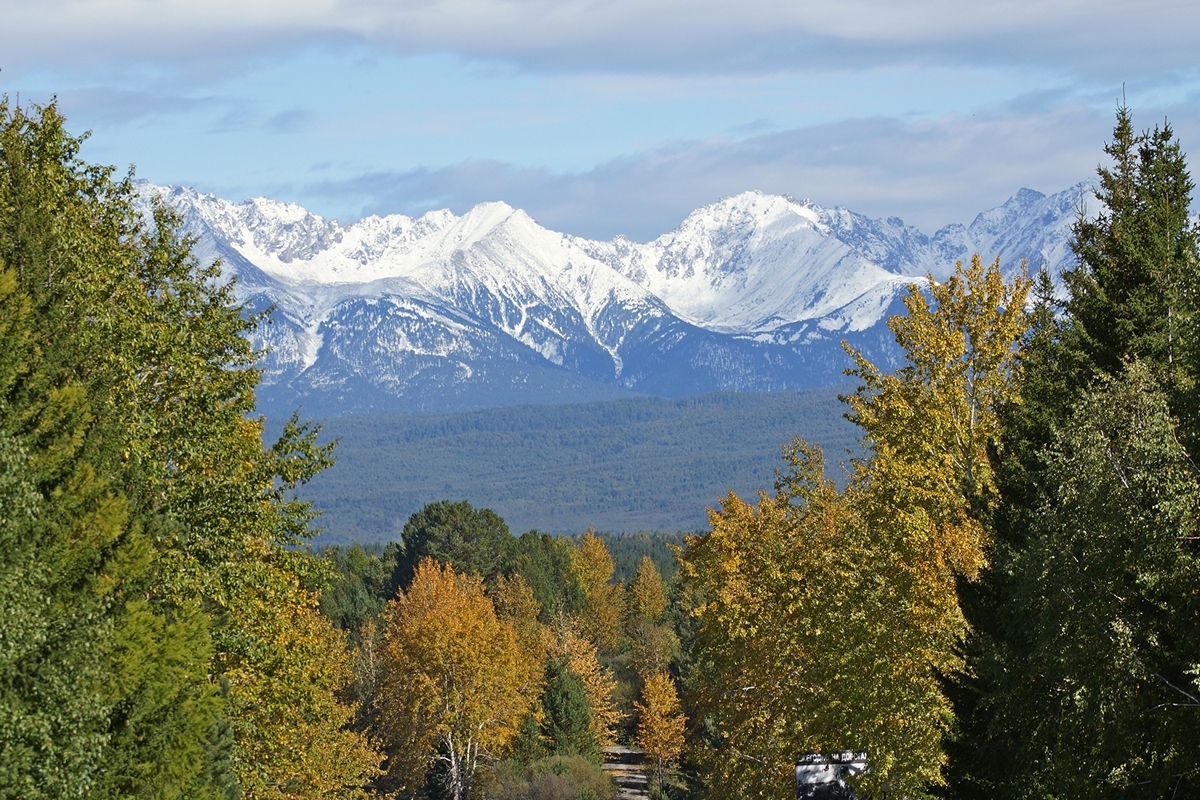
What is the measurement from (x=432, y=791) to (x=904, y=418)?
4892 cm

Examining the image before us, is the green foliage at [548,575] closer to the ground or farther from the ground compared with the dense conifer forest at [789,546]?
farther from the ground

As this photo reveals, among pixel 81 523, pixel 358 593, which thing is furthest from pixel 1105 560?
pixel 358 593

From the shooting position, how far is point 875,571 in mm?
35750

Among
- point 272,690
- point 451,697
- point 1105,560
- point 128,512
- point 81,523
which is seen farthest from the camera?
point 451,697

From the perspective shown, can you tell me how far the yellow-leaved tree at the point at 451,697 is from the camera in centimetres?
7512

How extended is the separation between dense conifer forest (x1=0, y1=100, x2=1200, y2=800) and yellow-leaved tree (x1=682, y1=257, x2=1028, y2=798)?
10 centimetres

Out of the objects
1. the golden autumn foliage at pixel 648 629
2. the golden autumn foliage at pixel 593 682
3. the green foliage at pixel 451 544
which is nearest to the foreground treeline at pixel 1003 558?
the golden autumn foliage at pixel 593 682

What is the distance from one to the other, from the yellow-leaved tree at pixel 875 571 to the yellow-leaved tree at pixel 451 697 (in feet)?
85.3

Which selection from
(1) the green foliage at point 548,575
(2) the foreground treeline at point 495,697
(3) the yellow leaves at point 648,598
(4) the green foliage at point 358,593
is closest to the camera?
(2) the foreground treeline at point 495,697

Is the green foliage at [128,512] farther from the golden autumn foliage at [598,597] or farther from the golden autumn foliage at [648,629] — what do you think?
the golden autumn foliage at [598,597]

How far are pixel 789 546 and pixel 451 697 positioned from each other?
32857 mm

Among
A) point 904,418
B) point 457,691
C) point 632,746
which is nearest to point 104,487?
point 904,418

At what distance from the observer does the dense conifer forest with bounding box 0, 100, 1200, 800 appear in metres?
22.2

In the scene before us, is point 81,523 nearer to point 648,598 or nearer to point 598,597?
point 598,597
